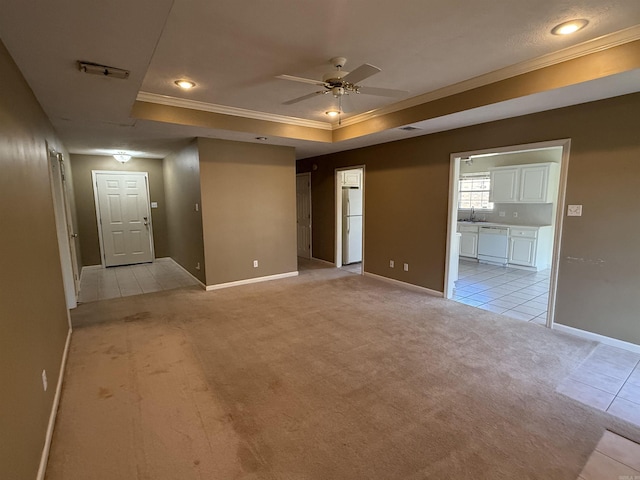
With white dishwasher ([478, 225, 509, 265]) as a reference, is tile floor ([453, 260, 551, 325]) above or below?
below

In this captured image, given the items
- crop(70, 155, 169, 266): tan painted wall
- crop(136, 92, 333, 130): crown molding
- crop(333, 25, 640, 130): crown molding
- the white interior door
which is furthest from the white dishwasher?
crop(70, 155, 169, 266): tan painted wall

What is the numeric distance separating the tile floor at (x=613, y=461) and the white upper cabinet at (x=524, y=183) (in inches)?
209

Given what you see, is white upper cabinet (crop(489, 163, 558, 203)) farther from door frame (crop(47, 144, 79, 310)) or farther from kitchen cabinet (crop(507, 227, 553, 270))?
door frame (crop(47, 144, 79, 310))

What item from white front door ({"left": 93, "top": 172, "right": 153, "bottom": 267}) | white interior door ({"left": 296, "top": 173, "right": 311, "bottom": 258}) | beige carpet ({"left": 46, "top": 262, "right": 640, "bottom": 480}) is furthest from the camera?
white interior door ({"left": 296, "top": 173, "right": 311, "bottom": 258})

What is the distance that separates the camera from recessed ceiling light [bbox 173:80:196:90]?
317 centimetres

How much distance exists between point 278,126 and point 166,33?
8.03 ft

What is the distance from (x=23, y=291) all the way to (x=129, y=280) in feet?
14.6

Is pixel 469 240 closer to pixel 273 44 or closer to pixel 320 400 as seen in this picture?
pixel 320 400

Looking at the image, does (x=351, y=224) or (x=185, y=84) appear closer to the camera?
(x=185, y=84)

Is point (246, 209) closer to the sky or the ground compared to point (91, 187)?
closer to the ground

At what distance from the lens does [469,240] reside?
7.25 meters

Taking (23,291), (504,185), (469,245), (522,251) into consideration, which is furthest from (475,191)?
(23,291)

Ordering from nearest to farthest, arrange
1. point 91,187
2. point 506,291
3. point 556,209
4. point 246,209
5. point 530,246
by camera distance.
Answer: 1. point 556,209
2. point 506,291
3. point 246,209
4. point 530,246
5. point 91,187

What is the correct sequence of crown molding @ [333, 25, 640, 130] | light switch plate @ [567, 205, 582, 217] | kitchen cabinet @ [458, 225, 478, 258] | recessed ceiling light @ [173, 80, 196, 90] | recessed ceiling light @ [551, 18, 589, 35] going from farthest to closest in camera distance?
kitchen cabinet @ [458, 225, 478, 258]
light switch plate @ [567, 205, 582, 217]
recessed ceiling light @ [173, 80, 196, 90]
crown molding @ [333, 25, 640, 130]
recessed ceiling light @ [551, 18, 589, 35]
